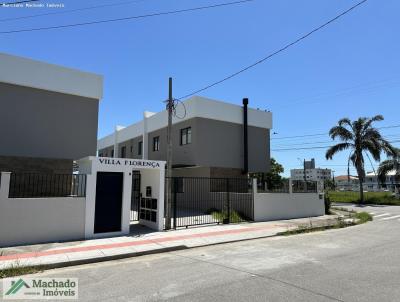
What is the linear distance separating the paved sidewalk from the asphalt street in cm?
48

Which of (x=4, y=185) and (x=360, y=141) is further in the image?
(x=360, y=141)

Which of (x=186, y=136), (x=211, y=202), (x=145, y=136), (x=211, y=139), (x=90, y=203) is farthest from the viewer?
(x=145, y=136)

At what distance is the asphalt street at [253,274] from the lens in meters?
5.68

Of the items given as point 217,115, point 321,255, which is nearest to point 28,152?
point 217,115

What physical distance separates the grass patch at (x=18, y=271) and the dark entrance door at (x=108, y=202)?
4280mm

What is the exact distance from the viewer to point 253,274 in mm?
7008

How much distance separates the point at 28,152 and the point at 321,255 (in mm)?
13724

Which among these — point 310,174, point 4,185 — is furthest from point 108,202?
point 310,174

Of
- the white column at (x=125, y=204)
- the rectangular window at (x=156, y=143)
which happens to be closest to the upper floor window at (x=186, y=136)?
the rectangular window at (x=156, y=143)

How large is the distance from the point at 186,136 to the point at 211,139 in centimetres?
185

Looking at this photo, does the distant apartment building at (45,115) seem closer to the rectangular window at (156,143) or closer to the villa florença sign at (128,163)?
the villa florença sign at (128,163)

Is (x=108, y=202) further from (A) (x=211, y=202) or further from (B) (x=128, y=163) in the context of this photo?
(A) (x=211, y=202)

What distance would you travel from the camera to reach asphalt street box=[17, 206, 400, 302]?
5.68 m

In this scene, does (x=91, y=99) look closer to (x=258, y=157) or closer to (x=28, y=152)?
(x=28, y=152)
